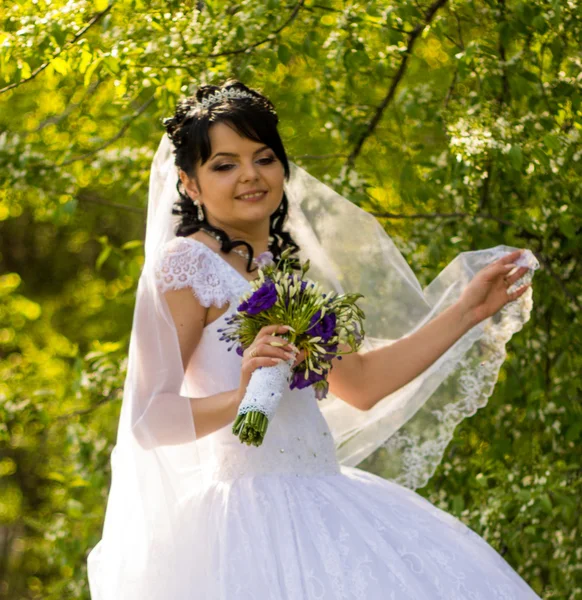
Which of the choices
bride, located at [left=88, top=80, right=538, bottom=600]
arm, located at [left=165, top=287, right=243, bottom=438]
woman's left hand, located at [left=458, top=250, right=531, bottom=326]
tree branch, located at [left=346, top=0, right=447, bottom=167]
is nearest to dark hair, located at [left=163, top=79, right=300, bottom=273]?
bride, located at [left=88, top=80, right=538, bottom=600]

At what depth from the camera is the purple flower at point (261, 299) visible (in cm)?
215

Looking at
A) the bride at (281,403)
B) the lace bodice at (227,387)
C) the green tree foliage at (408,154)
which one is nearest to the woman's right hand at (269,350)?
the bride at (281,403)

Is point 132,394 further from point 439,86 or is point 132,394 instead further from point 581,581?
point 439,86

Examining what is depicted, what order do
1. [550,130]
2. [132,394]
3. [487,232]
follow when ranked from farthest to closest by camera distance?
[487,232] → [550,130] → [132,394]

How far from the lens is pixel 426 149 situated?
4.13 metres

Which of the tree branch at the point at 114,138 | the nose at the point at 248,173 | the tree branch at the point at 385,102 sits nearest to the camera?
the nose at the point at 248,173

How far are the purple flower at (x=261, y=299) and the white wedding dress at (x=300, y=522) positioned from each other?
0.26 metres

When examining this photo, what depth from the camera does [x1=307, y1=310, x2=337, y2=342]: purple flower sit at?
2146 mm

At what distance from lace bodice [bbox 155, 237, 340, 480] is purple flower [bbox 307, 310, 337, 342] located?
0.32m

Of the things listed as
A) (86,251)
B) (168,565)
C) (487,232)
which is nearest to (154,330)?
(168,565)

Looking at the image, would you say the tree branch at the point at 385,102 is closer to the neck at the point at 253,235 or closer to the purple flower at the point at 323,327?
the neck at the point at 253,235

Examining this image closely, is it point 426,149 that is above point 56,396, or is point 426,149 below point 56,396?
above

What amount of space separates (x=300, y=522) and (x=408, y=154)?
84.6 inches

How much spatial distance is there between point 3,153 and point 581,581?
103 inches
